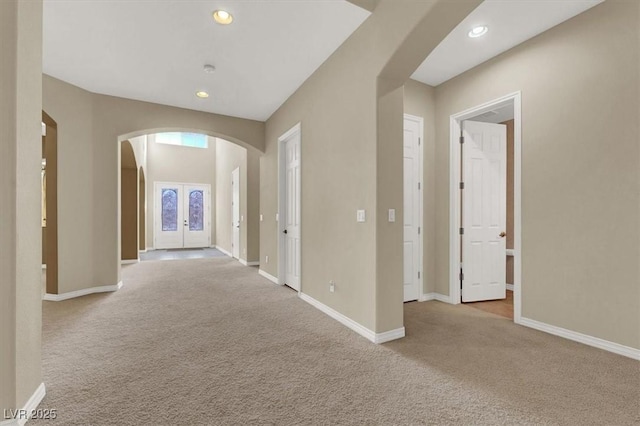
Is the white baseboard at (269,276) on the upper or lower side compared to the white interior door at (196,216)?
lower

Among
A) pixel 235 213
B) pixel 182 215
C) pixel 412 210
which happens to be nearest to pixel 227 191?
pixel 235 213

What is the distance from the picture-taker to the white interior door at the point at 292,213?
14.6 ft

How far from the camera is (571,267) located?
273 cm

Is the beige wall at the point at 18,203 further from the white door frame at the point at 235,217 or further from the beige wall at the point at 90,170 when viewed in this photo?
the white door frame at the point at 235,217

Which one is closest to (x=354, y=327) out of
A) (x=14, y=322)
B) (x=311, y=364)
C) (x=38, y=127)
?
(x=311, y=364)

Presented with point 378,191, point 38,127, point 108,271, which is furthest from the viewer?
point 108,271

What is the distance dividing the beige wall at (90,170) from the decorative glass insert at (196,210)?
647 centimetres

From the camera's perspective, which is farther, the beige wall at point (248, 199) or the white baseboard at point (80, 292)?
the beige wall at point (248, 199)

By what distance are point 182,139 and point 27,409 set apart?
10.7m

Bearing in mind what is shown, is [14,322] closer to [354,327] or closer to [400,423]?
[400,423]

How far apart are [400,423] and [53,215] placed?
4842 millimetres

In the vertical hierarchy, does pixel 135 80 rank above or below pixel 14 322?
above

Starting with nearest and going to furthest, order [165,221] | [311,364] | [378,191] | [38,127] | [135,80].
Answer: [38,127] → [311,364] → [378,191] → [135,80] → [165,221]

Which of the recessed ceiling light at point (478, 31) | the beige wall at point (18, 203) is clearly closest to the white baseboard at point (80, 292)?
the beige wall at point (18, 203)
